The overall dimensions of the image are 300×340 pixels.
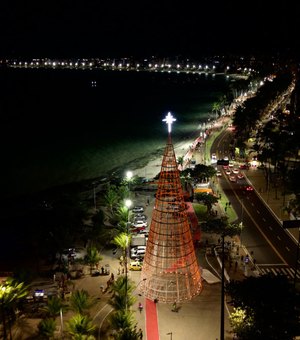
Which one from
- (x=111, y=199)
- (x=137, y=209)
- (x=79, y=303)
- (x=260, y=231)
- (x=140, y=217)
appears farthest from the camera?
(x=137, y=209)

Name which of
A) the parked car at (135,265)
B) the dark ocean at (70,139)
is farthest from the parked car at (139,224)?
the dark ocean at (70,139)

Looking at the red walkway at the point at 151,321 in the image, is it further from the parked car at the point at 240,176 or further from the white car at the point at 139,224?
the parked car at the point at 240,176

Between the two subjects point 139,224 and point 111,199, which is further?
point 111,199

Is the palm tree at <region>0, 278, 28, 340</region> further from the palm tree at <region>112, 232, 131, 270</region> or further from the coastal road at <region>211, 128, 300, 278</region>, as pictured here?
the coastal road at <region>211, 128, 300, 278</region>

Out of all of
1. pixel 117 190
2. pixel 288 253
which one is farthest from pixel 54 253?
pixel 288 253

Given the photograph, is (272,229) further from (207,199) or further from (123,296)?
(123,296)

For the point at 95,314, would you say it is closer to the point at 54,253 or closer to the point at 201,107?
the point at 54,253

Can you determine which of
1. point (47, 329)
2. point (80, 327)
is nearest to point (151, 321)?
point (80, 327)
